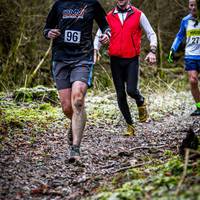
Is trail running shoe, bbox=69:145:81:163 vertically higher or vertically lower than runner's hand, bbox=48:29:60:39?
lower

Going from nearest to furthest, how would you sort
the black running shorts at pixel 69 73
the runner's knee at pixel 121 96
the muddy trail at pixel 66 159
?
the muddy trail at pixel 66 159 → the black running shorts at pixel 69 73 → the runner's knee at pixel 121 96

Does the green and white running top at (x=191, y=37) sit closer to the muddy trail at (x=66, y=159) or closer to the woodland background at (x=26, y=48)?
the muddy trail at (x=66, y=159)

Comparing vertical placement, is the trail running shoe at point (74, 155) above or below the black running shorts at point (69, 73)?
below

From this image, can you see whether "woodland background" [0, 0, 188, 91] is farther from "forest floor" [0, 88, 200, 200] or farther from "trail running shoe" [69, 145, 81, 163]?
"trail running shoe" [69, 145, 81, 163]

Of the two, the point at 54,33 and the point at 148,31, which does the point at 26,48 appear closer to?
the point at 148,31

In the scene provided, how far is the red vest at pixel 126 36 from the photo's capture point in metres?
7.78

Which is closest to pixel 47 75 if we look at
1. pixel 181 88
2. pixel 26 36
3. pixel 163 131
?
pixel 26 36

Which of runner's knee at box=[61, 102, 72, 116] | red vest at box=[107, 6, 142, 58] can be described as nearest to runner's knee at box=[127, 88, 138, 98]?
red vest at box=[107, 6, 142, 58]

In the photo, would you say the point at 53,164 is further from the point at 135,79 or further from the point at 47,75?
the point at 47,75

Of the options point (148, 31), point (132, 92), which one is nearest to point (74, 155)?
point (132, 92)

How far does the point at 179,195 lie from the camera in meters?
3.29

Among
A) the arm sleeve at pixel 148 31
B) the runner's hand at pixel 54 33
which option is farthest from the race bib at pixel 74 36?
the arm sleeve at pixel 148 31

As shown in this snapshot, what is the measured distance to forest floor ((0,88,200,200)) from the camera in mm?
4098

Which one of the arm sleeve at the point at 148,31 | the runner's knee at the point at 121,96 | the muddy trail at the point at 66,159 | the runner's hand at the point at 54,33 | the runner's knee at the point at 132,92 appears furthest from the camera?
the runner's knee at the point at 121,96
